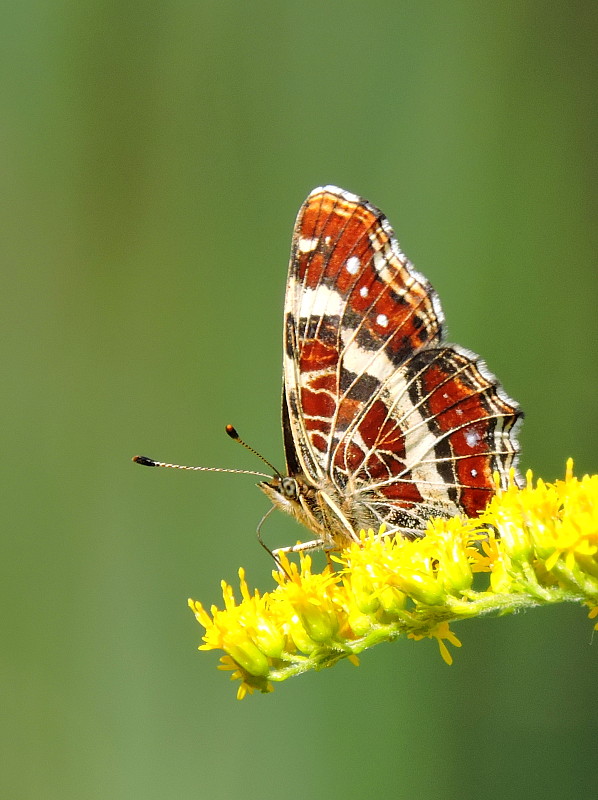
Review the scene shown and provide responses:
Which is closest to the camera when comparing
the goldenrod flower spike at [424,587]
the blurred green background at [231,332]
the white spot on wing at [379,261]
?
the goldenrod flower spike at [424,587]

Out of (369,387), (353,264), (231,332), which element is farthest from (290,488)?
(231,332)

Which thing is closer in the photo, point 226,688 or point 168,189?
point 226,688

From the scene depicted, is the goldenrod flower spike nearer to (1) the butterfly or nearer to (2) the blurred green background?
(1) the butterfly

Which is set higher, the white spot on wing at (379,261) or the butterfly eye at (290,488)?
the white spot on wing at (379,261)

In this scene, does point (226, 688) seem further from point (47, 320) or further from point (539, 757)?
point (47, 320)

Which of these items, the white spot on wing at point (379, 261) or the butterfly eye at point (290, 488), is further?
the white spot on wing at point (379, 261)

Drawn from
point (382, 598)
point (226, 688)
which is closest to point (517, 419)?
point (382, 598)

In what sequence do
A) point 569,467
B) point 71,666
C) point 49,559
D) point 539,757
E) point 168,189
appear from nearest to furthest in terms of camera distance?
point 569,467, point 539,757, point 71,666, point 49,559, point 168,189

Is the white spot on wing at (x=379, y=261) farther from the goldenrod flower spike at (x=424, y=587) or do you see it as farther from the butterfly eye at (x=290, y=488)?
the goldenrod flower spike at (x=424, y=587)

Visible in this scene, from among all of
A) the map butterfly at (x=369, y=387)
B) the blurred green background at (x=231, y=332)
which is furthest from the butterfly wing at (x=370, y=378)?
the blurred green background at (x=231, y=332)
